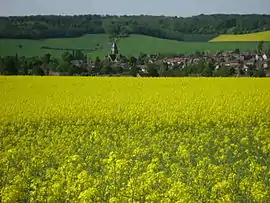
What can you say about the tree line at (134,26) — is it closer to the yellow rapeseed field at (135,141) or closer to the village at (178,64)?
the village at (178,64)

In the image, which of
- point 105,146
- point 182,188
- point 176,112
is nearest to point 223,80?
point 176,112

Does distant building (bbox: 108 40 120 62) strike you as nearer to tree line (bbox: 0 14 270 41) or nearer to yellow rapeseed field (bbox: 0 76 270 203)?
tree line (bbox: 0 14 270 41)

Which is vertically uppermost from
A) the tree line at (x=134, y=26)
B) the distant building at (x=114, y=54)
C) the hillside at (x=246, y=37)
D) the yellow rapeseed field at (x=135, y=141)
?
the tree line at (x=134, y=26)

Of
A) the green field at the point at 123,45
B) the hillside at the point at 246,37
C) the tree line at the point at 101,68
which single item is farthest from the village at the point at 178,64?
the green field at the point at 123,45

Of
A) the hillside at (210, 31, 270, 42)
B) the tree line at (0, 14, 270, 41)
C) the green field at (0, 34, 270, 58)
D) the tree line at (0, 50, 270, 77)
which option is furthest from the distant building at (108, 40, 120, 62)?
the hillside at (210, 31, 270, 42)

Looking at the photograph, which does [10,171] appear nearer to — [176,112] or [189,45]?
[176,112]

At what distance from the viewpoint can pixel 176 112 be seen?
1188 centimetres

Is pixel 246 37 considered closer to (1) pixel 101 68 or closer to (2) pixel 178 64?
(2) pixel 178 64

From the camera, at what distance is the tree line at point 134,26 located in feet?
69.2

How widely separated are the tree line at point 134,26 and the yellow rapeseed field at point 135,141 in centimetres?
428

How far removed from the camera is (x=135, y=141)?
927 cm

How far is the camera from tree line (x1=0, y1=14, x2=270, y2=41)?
21078mm

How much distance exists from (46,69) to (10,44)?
2538 mm

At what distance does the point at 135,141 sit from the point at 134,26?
810 inches
